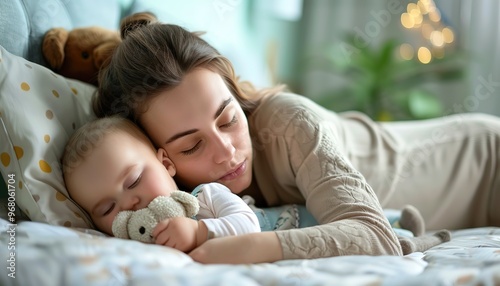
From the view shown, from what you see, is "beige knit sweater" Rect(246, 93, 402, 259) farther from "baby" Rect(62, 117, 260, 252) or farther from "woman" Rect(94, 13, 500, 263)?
"baby" Rect(62, 117, 260, 252)

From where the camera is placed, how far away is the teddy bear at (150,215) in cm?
116

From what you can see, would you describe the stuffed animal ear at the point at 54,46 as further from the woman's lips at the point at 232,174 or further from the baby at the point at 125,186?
the woman's lips at the point at 232,174

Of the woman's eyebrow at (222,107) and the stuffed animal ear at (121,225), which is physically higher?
the woman's eyebrow at (222,107)

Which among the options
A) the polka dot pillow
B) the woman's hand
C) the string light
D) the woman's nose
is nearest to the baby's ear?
the woman's nose

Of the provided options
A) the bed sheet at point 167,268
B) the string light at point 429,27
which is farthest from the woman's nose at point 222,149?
the string light at point 429,27

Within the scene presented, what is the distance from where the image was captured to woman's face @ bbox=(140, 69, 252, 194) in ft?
4.45

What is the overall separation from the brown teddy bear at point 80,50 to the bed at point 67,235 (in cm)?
5

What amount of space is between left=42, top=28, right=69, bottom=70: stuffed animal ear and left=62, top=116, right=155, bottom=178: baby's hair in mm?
358

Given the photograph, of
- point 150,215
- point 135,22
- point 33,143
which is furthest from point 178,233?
point 135,22

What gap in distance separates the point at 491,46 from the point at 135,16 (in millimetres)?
2141

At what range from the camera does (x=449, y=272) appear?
3.15 ft

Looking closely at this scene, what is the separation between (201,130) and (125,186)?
23 centimetres

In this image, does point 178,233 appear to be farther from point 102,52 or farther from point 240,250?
point 102,52

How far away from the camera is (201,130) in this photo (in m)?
1.35
